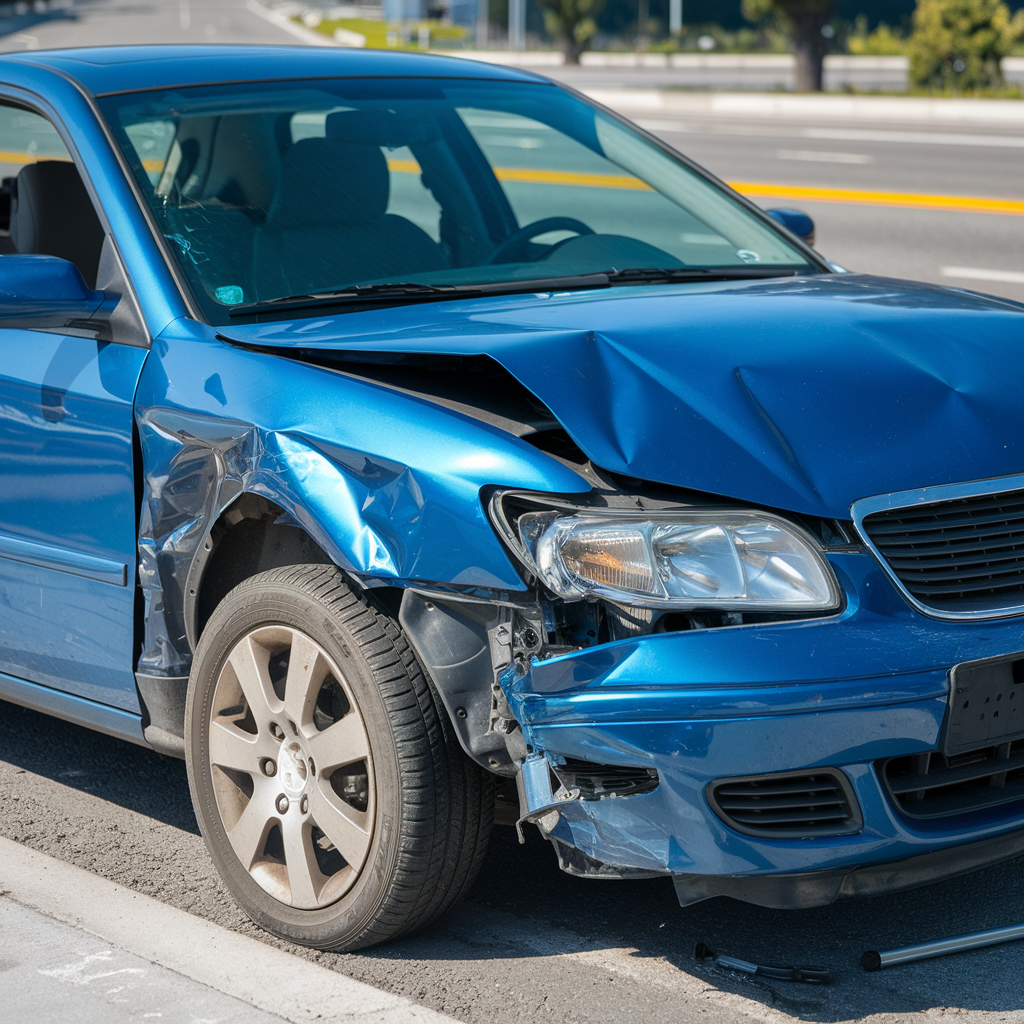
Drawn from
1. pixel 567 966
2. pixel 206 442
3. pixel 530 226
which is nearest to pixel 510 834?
pixel 567 966

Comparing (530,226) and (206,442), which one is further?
(530,226)

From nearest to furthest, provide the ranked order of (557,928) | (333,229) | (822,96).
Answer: (557,928)
(333,229)
(822,96)

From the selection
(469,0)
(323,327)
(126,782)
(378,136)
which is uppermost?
(469,0)

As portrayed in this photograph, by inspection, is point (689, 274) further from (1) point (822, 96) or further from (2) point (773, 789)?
(1) point (822, 96)

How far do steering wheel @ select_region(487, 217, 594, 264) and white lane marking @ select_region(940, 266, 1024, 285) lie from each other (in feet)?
22.9

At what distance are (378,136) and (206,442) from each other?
4.17 ft

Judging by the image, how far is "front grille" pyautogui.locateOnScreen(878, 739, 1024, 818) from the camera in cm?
245

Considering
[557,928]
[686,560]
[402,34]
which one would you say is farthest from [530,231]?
[402,34]

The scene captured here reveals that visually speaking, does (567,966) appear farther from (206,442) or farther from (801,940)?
(206,442)

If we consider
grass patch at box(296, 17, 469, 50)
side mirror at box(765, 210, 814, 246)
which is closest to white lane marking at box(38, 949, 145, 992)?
side mirror at box(765, 210, 814, 246)

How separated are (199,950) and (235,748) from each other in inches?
14.4

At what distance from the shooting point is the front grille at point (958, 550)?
2.46 metres

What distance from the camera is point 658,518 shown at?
7.92 ft

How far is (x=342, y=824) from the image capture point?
105 inches
